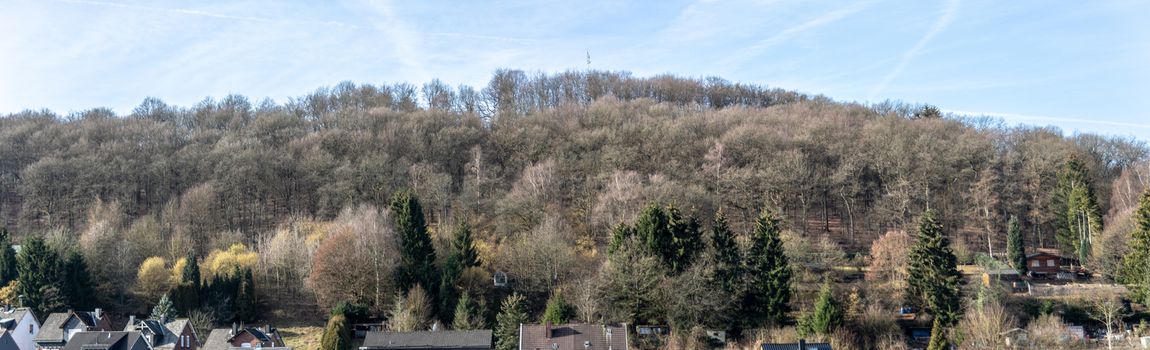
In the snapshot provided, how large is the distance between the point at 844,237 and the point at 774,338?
20044 millimetres

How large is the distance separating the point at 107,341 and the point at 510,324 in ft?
62.8

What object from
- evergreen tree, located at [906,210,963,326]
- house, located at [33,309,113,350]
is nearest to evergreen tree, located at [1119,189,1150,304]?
evergreen tree, located at [906,210,963,326]

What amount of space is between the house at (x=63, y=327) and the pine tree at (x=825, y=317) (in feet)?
115

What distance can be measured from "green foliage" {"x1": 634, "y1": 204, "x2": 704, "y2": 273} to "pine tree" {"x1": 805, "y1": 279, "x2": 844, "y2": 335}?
682cm

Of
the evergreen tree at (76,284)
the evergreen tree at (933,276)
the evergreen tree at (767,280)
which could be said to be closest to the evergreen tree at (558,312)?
the evergreen tree at (767,280)

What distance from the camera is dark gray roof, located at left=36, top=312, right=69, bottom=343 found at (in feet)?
150

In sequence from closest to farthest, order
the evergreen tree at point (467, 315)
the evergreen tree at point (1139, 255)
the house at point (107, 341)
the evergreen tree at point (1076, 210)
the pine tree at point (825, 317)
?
the pine tree at point (825, 317)
the house at point (107, 341)
the evergreen tree at point (467, 315)
the evergreen tree at point (1139, 255)
the evergreen tree at point (1076, 210)

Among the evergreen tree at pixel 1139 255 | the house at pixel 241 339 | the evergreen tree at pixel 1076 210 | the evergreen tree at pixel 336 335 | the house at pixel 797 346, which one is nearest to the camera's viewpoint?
the house at pixel 797 346

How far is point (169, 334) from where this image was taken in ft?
145

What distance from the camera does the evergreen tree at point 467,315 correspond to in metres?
43.6

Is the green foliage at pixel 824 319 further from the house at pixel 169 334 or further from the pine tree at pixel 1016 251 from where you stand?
the house at pixel 169 334

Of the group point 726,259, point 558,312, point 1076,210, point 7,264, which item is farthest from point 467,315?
point 1076,210

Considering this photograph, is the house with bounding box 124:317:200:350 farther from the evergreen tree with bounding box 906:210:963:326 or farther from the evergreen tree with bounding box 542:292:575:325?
the evergreen tree with bounding box 906:210:963:326

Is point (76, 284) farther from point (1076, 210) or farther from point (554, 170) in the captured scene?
point (1076, 210)
